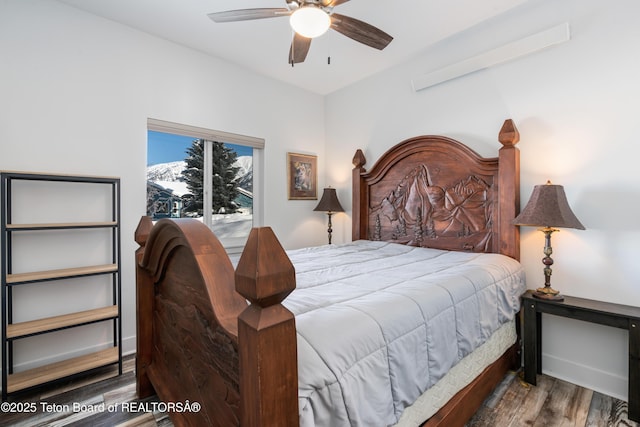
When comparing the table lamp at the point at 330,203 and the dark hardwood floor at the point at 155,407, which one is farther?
the table lamp at the point at 330,203

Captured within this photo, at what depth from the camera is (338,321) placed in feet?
3.34

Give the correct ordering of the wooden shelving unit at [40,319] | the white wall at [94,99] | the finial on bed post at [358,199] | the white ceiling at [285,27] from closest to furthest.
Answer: the wooden shelving unit at [40,319], the white wall at [94,99], the white ceiling at [285,27], the finial on bed post at [358,199]

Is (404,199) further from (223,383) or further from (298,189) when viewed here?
(223,383)

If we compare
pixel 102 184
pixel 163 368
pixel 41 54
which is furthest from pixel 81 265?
pixel 41 54

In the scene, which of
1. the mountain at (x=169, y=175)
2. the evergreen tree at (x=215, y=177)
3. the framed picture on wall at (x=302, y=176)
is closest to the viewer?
the mountain at (x=169, y=175)

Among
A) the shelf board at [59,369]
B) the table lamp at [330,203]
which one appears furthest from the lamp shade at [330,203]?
the shelf board at [59,369]

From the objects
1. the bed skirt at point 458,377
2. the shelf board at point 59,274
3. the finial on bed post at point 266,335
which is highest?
the finial on bed post at point 266,335

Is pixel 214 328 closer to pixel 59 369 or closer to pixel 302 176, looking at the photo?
pixel 59 369

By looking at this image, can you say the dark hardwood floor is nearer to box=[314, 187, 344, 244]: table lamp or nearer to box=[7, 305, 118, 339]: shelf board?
box=[7, 305, 118, 339]: shelf board

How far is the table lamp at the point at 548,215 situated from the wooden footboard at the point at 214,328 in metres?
1.90

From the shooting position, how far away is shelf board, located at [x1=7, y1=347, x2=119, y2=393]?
1915 millimetres

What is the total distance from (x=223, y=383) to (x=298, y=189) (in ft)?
9.87

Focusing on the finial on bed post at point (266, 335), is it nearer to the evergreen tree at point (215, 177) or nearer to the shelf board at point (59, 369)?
the shelf board at point (59, 369)

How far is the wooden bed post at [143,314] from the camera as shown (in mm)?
1706
